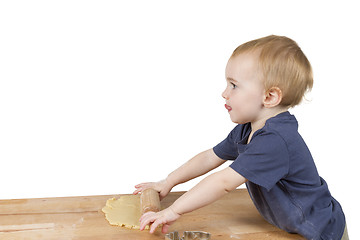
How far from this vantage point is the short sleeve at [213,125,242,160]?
8.59ft

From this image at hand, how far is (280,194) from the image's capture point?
7.80 ft

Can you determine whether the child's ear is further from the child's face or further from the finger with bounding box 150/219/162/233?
the finger with bounding box 150/219/162/233

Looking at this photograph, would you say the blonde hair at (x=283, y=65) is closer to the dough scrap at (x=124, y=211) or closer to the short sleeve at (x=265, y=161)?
the short sleeve at (x=265, y=161)

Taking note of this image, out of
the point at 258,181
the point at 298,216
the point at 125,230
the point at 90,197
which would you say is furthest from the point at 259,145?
the point at 90,197

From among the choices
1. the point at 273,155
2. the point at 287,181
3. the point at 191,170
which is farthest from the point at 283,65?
the point at 191,170

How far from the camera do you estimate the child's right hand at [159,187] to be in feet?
8.90

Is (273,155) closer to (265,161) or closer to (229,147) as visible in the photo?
(265,161)

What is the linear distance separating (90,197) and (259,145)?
882 millimetres

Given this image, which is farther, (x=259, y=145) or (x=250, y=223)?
(x=250, y=223)

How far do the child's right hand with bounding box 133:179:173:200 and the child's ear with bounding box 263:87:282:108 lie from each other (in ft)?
2.09

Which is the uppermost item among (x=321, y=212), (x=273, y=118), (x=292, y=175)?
(x=273, y=118)

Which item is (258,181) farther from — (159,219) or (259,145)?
(159,219)

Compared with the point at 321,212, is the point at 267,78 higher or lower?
higher

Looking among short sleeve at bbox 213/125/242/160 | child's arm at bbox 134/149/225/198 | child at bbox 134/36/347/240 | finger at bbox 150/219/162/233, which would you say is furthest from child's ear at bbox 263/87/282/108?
finger at bbox 150/219/162/233
